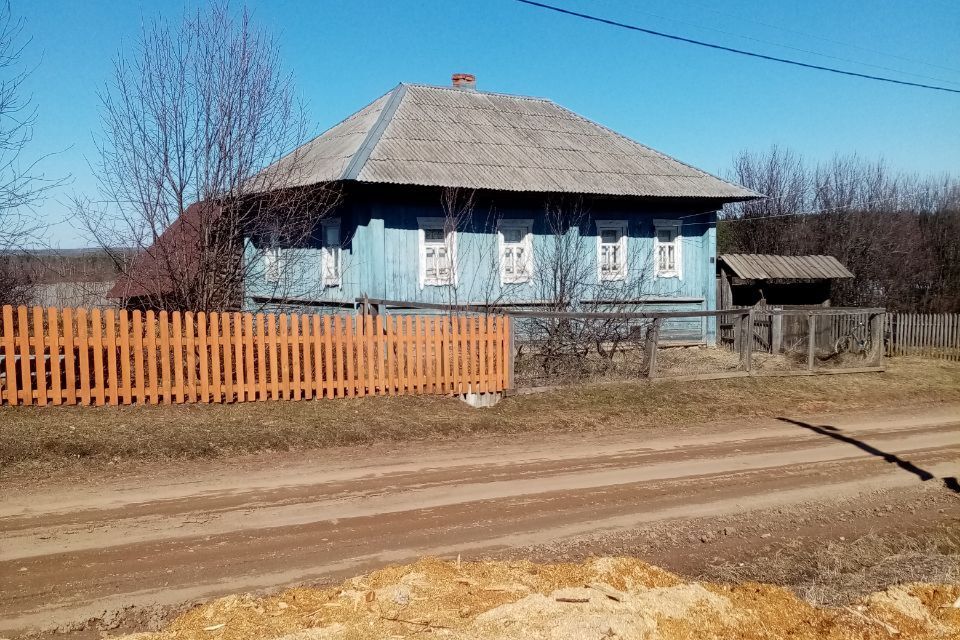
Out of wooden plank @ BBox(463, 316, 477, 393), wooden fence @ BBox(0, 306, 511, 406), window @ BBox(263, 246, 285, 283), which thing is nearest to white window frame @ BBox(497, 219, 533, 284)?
window @ BBox(263, 246, 285, 283)

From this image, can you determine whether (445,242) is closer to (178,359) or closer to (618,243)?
(618,243)

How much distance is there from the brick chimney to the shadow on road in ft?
49.8

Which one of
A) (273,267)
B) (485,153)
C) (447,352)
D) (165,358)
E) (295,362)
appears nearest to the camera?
(165,358)

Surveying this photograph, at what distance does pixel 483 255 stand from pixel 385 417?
300 inches

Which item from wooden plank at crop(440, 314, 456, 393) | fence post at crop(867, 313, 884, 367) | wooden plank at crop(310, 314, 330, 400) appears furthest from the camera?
fence post at crop(867, 313, 884, 367)

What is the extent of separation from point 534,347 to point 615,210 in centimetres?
627

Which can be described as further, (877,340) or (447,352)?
(877,340)

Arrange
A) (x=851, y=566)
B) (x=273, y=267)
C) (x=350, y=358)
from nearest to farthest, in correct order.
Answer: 1. (x=851, y=566)
2. (x=350, y=358)
3. (x=273, y=267)

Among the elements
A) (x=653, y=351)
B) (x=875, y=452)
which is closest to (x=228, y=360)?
(x=653, y=351)

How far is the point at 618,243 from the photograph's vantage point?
19.2 meters

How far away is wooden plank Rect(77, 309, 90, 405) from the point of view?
1011cm

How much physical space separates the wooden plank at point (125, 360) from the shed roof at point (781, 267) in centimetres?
1597

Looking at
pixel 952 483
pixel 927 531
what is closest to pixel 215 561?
pixel 927 531

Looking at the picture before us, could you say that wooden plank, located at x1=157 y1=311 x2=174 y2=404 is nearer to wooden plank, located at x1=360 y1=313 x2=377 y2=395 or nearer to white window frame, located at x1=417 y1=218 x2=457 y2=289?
wooden plank, located at x1=360 y1=313 x2=377 y2=395
